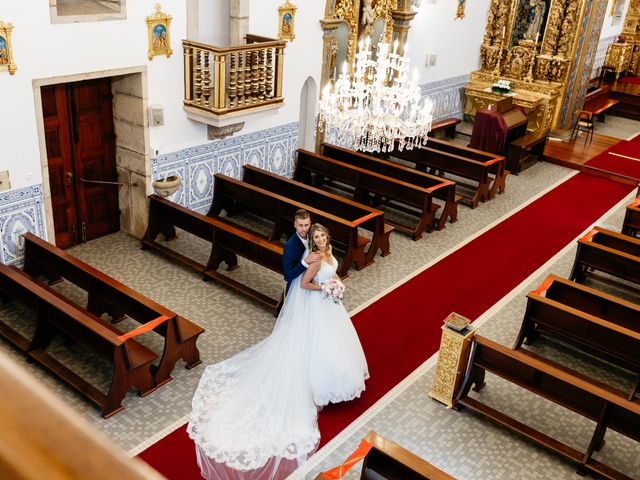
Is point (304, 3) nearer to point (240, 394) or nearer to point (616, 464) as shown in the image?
point (240, 394)

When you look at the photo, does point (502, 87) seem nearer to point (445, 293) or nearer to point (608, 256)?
point (608, 256)

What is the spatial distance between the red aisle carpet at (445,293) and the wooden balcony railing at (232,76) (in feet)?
12.8

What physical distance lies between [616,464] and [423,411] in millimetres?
1971

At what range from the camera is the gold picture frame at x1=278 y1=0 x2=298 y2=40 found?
37.5 ft

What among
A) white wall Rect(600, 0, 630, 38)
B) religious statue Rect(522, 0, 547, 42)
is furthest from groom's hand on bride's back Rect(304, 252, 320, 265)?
white wall Rect(600, 0, 630, 38)

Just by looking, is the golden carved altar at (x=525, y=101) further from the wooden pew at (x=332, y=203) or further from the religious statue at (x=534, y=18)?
the wooden pew at (x=332, y=203)

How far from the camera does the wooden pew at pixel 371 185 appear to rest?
11344mm

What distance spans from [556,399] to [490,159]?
25.4 feet

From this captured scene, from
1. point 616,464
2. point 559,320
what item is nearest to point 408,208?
point 559,320

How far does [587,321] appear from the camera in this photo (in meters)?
7.61

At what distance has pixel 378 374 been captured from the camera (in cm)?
770

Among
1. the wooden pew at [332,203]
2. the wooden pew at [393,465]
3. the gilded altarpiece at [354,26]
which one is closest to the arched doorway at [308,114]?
the gilded altarpiece at [354,26]

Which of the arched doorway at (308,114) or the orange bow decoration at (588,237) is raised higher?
the arched doorway at (308,114)

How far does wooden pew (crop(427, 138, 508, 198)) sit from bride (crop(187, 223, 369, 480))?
741 centimetres
